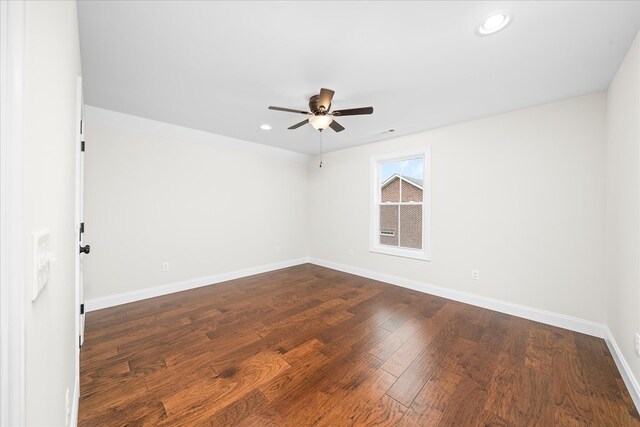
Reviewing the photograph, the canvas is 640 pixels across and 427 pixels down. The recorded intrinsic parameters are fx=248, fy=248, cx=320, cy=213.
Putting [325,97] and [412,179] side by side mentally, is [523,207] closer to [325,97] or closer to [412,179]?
[412,179]

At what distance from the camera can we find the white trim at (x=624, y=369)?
1.66 m

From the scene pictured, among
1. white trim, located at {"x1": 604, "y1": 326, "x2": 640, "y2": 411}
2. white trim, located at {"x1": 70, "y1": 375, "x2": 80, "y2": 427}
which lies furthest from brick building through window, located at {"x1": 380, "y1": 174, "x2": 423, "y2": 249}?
white trim, located at {"x1": 70, "y1": 375, "x2": 80, "y2": 427}

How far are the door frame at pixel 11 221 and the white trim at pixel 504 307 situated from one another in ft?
12.8

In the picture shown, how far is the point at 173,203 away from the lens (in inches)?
145

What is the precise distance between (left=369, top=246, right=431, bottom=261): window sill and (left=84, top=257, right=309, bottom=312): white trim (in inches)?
77.0

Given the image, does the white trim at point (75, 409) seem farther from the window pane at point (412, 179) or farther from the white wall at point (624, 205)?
the window pane at point (412, 179)

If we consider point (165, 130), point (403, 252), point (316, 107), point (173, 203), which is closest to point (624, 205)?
point (403, 252)

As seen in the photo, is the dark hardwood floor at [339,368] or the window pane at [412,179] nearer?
the dark hardwood floor at [339,368]

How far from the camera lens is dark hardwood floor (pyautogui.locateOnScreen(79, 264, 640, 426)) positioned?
1576 mm

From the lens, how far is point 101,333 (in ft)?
8.18

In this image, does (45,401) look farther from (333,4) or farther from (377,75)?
(377,75)

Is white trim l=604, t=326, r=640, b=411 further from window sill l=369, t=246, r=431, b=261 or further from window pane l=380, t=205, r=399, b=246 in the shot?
window pane l=380, t=205, r=399, b=246

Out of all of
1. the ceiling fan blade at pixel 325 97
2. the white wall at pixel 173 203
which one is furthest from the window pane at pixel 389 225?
the ceiling fan blade at pixel 325 97

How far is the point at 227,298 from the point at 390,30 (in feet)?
11.4
